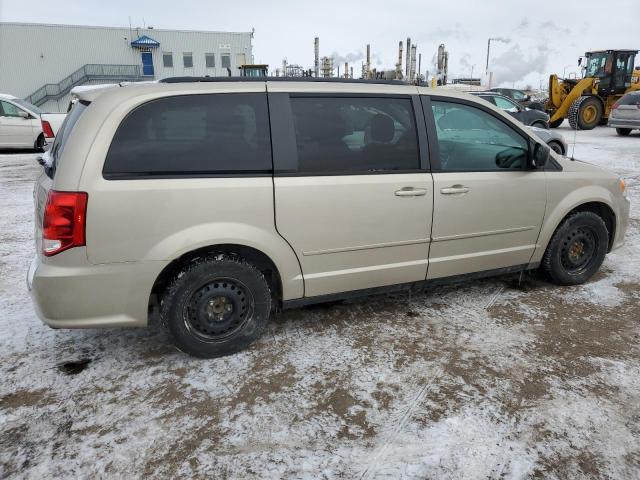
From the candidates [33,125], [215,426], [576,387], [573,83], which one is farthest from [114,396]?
[573,83]

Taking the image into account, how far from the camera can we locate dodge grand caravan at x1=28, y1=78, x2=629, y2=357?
262 centimetres

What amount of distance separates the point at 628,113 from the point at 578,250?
15.6 m

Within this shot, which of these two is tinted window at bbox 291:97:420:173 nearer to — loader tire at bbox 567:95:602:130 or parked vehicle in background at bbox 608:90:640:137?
parked vehicle in background at bbox 608:90:640:137

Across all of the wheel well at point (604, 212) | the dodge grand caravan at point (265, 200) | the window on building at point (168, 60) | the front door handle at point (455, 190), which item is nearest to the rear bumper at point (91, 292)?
the dodge grand caravan at point (265, 200)

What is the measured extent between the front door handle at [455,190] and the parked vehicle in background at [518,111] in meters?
10.5

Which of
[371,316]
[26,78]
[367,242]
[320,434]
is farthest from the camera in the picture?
[26,78]

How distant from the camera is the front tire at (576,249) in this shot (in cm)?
402

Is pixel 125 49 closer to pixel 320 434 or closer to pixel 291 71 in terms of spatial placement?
pixel 291 71

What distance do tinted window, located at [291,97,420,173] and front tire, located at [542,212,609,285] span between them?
1603mm

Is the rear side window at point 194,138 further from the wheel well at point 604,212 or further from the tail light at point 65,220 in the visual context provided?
the wheel well at point 604,212

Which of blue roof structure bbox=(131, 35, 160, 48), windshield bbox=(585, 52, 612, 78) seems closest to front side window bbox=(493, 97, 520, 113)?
windshield bbox=(585, 52, 612, 78)

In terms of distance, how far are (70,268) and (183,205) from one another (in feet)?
2.30

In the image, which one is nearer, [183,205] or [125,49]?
[183,205]

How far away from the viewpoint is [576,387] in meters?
2.71
